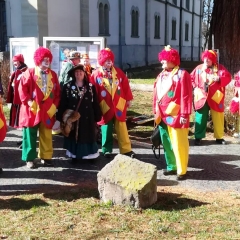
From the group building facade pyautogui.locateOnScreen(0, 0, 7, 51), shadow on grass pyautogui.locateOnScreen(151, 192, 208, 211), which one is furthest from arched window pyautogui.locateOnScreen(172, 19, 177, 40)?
shadow on grass pyautogui.locateOnScreen(151, 192, 208, 211)

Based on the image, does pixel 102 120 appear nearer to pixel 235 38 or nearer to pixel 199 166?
pixel 199 166

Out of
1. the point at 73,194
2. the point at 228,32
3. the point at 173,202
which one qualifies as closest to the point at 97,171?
the point at 73,194

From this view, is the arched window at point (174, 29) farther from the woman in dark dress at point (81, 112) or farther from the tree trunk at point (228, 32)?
the woman in dark dress at point (81, 112)

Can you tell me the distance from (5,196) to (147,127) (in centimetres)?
498

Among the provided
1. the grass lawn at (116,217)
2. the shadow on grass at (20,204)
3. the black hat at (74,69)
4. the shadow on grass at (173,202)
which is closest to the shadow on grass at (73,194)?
the grass lawn at (116,217)

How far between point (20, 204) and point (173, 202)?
181 cm

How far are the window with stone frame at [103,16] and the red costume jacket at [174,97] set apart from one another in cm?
1821

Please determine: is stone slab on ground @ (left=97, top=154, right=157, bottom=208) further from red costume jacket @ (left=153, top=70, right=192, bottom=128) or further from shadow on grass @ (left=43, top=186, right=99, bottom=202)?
red costume jacket @ (left=153, top=70, right=192, bottom=128)

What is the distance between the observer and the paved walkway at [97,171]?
5.96m

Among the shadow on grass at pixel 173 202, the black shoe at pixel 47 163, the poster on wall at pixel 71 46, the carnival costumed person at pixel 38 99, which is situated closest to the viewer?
the shadow on grass at pixel 173 202

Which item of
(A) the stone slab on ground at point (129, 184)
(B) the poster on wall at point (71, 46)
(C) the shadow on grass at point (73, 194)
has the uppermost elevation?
(B) the poster on wall at point (71, 46)

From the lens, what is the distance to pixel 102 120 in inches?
281

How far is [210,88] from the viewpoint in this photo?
807cm

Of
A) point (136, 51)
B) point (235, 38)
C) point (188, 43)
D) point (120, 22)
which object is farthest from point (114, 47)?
point (188, 43)
